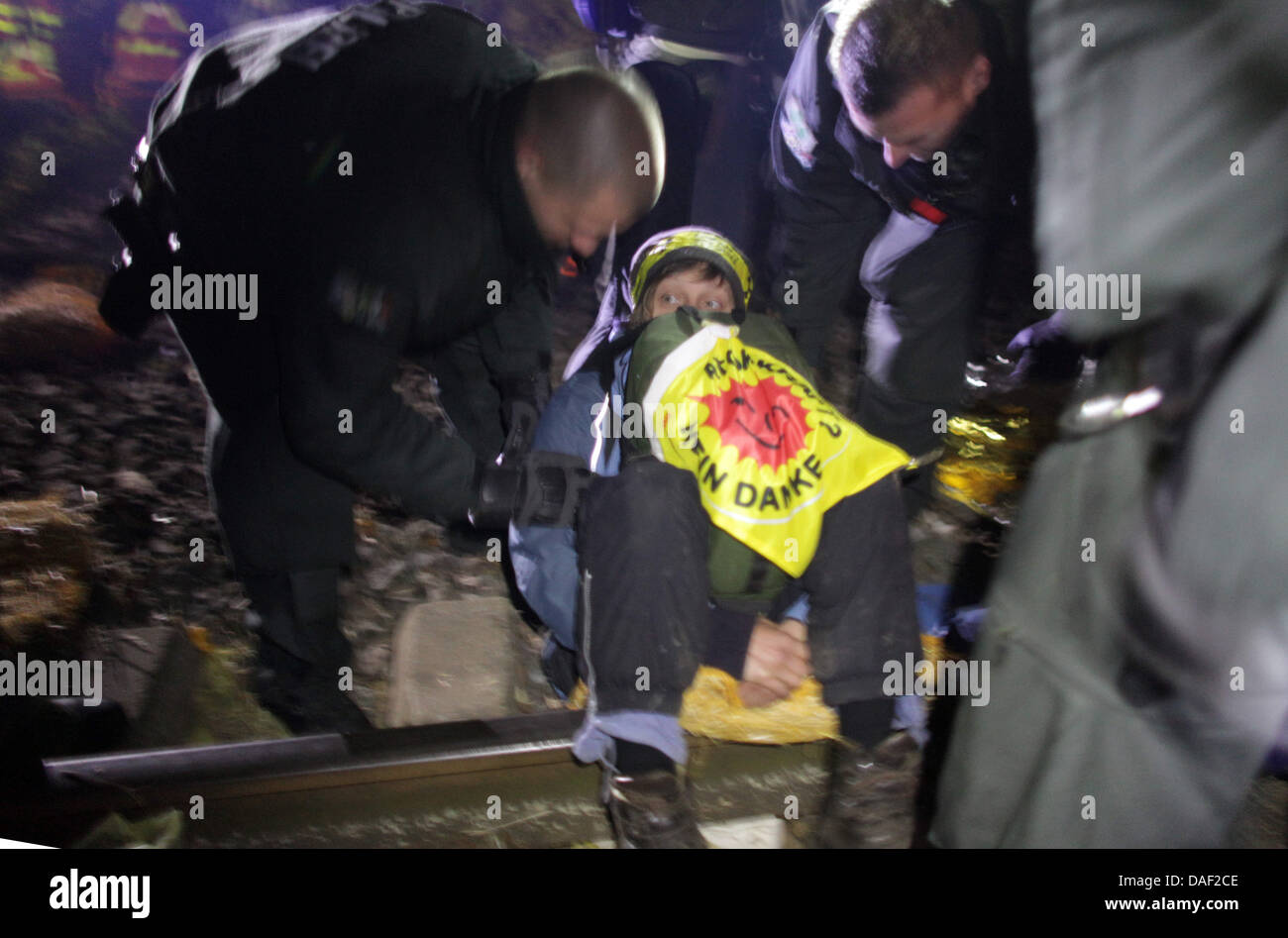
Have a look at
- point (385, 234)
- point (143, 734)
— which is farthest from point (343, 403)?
point (143, 734)

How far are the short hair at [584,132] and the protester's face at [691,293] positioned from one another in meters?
0.46

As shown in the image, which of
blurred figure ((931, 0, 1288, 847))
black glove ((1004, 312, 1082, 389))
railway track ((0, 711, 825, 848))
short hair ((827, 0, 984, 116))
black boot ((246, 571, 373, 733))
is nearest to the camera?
blurred figure ((931, 0, 1288, 847))

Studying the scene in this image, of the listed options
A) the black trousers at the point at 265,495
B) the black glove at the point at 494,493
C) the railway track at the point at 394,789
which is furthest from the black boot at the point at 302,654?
the black glove at the point at 494,493

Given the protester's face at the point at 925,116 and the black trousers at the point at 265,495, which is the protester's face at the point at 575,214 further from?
the protester's face at the point at 925,116

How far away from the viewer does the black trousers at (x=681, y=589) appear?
1.65 meters

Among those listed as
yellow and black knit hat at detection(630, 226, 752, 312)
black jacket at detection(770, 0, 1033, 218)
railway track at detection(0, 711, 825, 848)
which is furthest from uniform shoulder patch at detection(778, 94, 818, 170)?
railway track at detection(0, 711, 825, 848)

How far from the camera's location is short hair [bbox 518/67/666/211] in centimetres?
173

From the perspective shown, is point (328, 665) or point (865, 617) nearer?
point (865, 617)

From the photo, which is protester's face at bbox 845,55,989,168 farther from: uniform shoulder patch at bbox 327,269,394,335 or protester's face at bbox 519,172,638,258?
uniform shoulder patch at bbox 327,269,394,335

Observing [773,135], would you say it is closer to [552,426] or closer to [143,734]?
[552,426]

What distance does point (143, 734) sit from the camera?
81.2 inches

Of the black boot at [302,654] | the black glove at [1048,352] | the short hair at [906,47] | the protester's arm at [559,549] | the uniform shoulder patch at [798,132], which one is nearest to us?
the protester's arm at [559,549]

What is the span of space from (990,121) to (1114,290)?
1.96m
